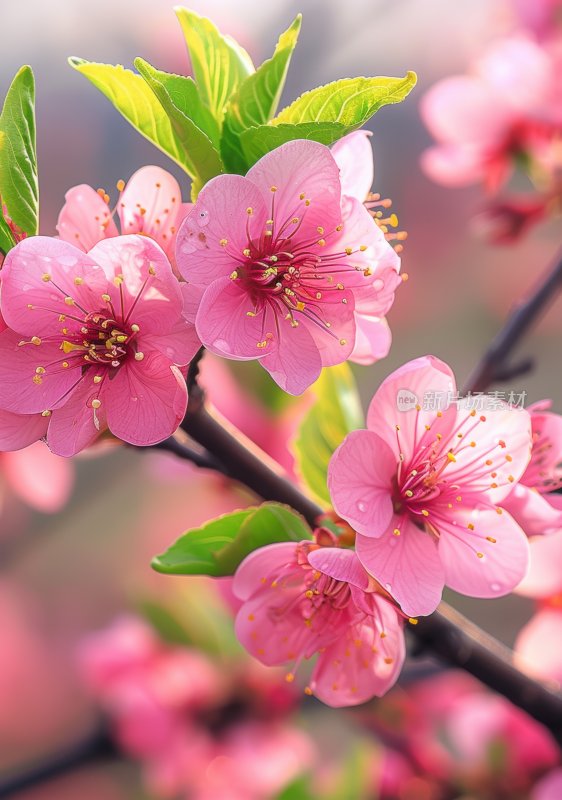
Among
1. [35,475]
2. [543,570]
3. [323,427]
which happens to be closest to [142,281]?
[323,427]

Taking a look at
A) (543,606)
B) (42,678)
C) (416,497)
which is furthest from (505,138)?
(42,678)

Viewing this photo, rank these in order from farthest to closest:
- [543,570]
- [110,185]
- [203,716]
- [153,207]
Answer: [110,185]
[203,716]
[543,570]
[153,207]

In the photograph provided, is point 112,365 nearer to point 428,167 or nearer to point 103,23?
point 428,167

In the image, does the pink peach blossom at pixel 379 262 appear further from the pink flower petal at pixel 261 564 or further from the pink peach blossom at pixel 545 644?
the pink peach blossom at pixel 545 644

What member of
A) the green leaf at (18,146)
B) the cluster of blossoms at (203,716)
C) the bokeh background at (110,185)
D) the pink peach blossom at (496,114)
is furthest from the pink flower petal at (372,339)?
the bokeh background at (110,185)

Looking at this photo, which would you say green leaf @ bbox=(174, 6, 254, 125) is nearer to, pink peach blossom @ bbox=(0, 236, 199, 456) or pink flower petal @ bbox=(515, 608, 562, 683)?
pink peach blossom @ bbox=(0, 236, 199, 456)

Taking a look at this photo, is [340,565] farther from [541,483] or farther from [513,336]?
[513,336]
